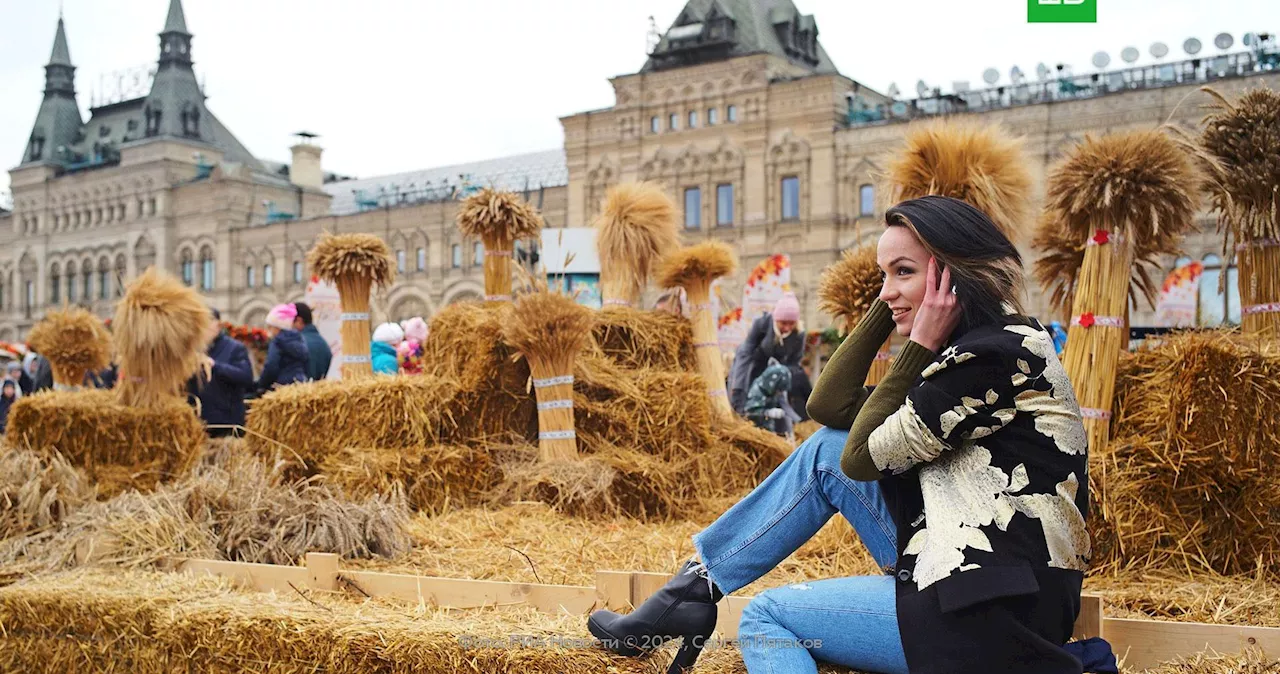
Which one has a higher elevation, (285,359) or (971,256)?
(971,256)

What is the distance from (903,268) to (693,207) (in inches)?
1146

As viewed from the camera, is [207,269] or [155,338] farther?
[207,269]

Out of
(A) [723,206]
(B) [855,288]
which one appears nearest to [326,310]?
(B) [855,288]

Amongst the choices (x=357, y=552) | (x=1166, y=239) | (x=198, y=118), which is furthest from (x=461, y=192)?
(x=198, y=118)

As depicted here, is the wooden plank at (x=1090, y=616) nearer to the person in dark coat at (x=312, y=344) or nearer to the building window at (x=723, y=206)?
the person in dark coat at (x=312, y=344)

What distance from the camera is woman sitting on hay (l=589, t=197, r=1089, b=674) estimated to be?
7.77 feet

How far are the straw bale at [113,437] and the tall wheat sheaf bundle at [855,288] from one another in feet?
11.5

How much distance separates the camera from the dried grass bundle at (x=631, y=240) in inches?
270

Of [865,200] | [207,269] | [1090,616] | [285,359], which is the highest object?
[865,200]

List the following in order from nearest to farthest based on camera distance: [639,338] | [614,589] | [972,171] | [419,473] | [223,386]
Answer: [614,589]
[972,171]
[419,473]
[639,338]
[223,386]

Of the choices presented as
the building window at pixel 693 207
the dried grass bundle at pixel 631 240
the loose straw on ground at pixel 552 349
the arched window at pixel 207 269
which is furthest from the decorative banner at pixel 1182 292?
the arched window at pixel 207 269

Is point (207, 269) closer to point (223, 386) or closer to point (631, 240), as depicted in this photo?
point (223, 386)

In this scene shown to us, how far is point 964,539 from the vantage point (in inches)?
93.8

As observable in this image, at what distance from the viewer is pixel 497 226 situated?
6629 mm
